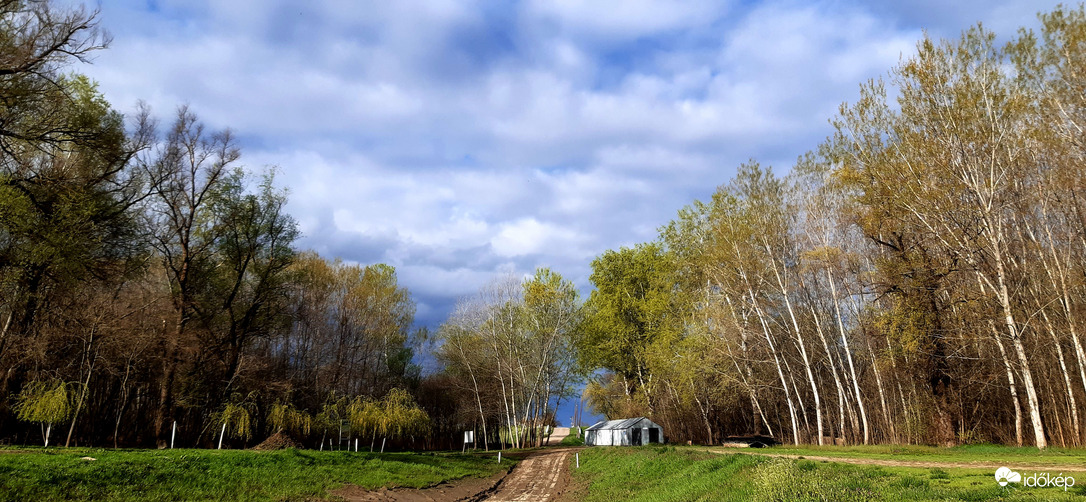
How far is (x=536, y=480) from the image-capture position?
84.3 ft

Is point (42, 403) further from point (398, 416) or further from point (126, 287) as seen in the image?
point (398, 416)

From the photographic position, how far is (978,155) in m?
19.7

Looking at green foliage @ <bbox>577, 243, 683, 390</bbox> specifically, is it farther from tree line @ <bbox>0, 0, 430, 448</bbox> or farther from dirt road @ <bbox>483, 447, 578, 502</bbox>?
tree line @ <bbox>0, 0, 430, 448</bbox>

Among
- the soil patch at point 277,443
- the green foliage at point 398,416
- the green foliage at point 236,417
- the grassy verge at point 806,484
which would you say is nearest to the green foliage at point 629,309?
the green foliage at point 398,416

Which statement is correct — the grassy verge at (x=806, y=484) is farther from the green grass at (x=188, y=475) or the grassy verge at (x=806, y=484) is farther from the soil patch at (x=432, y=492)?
the green grass at (x=188, y=475)

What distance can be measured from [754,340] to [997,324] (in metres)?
13.3

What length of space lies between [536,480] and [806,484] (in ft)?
59.0

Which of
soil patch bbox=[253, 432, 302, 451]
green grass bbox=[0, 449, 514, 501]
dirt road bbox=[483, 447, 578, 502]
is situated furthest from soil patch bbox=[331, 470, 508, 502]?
soil patch bbox=[253, 432, 302, 451]

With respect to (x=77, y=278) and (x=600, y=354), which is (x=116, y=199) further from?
(x=600, y=354)

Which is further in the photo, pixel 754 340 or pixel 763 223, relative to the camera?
pixel 754 340

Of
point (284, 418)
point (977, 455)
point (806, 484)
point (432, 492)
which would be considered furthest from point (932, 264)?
point (284, 418)

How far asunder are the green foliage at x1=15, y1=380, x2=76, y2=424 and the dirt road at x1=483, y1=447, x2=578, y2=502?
1453 cm

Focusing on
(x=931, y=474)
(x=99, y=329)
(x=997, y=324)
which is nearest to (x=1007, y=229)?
(x=997, y=324)

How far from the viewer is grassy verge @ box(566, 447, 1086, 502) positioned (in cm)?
789
